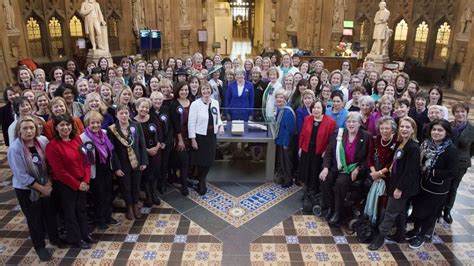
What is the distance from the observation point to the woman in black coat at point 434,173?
12.6 ft

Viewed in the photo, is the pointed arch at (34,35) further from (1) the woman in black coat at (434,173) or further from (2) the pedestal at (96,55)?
(1) the woman in black coat at (434,173)

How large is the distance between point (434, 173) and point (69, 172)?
3.92m

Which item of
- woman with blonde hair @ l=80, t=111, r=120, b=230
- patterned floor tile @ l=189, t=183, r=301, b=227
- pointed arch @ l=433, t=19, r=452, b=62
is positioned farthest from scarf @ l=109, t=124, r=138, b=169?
pointed arch @ l=433, t=19, r=452, b=62

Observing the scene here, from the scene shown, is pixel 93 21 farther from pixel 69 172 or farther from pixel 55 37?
pixel 69 172

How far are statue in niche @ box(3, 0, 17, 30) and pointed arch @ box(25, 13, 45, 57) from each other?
155 cm

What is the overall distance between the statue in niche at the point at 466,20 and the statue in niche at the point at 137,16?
1197 cm

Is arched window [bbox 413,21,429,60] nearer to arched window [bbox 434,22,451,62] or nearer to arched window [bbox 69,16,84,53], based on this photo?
arched window [bbox 434,22,451,62]

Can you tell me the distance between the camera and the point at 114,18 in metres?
15.0

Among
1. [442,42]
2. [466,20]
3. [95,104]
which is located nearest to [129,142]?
[95,104]

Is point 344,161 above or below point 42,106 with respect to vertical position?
below

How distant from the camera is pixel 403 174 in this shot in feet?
12.8

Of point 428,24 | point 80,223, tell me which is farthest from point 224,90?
point 428,24

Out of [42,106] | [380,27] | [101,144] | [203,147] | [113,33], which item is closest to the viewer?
[101,144]

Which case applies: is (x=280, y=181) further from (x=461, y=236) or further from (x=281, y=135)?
(x=461, y=236)
